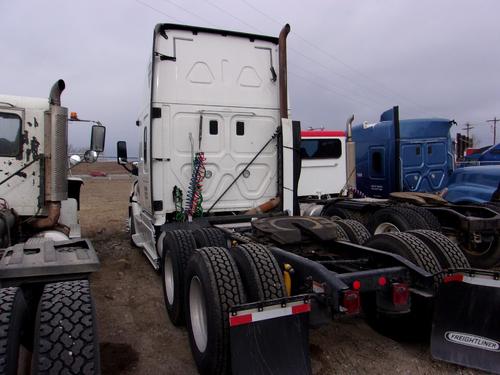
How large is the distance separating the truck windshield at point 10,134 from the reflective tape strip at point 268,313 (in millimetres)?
3790

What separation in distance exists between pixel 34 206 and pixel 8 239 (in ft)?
2.38

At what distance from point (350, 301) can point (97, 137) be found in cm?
449

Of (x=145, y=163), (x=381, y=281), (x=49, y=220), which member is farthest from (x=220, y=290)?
(x=145, y=163)

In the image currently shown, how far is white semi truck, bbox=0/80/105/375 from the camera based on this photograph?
1.98 m

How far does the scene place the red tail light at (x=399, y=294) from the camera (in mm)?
3053

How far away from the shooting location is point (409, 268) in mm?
3281

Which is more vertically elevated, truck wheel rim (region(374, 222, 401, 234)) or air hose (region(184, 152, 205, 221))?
air hose (region(184, 152, 205, 221))

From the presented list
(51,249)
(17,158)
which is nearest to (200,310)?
(51,249)

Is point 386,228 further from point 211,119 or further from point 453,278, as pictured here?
point 211,119

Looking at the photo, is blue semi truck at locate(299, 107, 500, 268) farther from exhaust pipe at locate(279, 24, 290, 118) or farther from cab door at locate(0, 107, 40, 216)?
cab door at locate(0, 107, 40, 216)

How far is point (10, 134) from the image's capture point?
5.09 metres

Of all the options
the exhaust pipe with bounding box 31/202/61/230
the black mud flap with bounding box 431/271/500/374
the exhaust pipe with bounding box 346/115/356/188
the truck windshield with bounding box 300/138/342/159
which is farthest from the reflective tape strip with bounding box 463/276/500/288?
the exhaust pipe with bounding box 346/115/356/188

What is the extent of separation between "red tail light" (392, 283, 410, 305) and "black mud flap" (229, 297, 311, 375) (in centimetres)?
66

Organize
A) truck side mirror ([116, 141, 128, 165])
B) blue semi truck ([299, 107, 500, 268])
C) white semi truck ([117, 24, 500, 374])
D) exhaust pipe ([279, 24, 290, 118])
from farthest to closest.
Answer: truck side mirror ([116, 141, 128, 165]) < blue semi truck ([299, 107, 500, 268]) < exhaust pipe ([279, 24, 290, 118]) < white semi truck ([117, 24, 500, 374])
